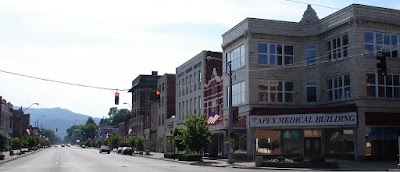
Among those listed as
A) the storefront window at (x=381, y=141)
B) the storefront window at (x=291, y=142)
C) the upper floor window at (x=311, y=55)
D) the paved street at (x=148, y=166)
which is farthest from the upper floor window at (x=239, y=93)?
the storefront window at (x=381, y=141)

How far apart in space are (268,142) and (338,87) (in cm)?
840

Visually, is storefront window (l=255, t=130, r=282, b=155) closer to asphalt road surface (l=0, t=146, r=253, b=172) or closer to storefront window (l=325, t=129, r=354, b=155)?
storefront window (l=325, t=129, r=354, b=155)

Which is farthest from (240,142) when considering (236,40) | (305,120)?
(236,40)

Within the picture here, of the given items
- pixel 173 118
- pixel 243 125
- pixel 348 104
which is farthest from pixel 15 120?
pixel 348 104

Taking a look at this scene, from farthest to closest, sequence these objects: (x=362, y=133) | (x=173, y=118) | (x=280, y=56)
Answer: (x=173, y=118), (x=280, y=56), (x=362, y=133)

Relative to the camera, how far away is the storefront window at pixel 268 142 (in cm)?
4745

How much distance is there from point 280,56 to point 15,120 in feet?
358

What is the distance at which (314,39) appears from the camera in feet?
165

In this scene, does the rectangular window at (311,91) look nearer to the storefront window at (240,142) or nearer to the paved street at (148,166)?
the storefront window at (240,142)

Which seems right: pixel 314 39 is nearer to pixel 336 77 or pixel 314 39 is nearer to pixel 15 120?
pixel 336 77

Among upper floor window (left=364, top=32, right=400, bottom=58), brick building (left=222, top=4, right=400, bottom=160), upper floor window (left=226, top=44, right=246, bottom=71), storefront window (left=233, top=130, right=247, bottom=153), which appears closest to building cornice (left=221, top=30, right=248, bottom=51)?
brick building (left=222, top=4, right=400, bottom=160)

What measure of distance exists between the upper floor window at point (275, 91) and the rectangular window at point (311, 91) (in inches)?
64.3

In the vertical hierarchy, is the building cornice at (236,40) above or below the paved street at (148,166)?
above

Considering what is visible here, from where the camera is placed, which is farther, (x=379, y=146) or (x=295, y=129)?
(x=295, y=129)
